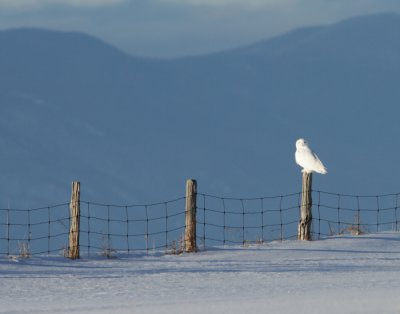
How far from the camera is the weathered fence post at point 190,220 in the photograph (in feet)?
83.5

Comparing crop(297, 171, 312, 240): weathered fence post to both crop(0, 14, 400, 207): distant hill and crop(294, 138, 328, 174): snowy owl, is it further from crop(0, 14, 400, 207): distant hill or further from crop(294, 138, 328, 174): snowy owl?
crop(0, 14, 400, 207): distant hill

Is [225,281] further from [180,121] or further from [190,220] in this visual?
[180,121]

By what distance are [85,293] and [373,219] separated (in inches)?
4492

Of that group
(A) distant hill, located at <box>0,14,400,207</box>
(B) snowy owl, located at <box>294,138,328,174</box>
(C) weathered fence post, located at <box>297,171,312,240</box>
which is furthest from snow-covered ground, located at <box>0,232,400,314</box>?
(A) distant hill, located at <box>0,14,400,207</box>

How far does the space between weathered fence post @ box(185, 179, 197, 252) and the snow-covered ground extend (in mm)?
374

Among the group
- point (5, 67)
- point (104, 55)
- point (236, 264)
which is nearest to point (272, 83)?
point (104, 55)

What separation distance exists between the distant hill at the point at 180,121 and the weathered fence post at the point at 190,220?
9625 cm

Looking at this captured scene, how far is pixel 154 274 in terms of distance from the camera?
2208 centimetres

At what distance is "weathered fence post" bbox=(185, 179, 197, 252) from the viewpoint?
25.5 metres

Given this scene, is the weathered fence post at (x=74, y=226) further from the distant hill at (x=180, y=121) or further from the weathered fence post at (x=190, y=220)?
the distant hill at (x=180, y=121)

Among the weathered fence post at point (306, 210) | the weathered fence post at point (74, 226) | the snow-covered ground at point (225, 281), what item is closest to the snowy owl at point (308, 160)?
the weathered fence post at point (306, 210)

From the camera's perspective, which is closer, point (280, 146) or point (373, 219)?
point (373, 219)

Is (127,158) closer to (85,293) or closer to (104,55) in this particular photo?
(104,55)

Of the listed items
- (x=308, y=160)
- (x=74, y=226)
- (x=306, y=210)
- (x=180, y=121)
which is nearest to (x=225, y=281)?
(x=74, y=226)
